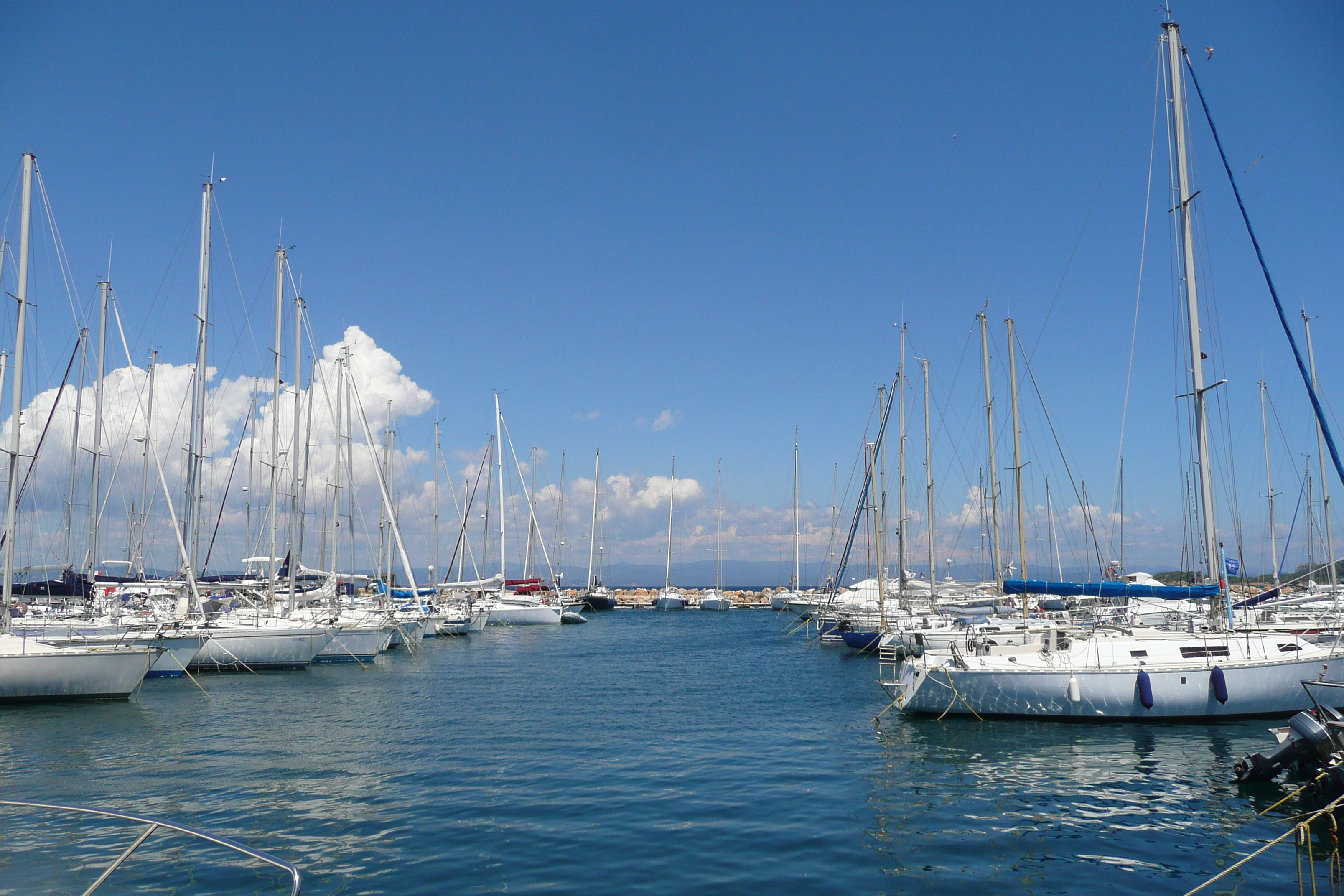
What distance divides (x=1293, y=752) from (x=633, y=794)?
1333cm

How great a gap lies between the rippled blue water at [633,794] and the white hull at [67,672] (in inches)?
28.2

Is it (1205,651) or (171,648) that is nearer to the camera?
(1205,651)

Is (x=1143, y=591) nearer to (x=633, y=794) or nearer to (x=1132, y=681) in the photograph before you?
(x=1132, y=681)

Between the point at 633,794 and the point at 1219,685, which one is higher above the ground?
the point at 1219,685

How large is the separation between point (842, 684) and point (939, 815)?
61.7 ft

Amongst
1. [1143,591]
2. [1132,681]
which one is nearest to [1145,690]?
[1132,681]

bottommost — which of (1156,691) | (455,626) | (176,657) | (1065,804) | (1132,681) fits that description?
(455,626)

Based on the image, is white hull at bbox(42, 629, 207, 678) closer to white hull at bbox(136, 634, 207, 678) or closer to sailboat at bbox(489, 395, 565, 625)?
white hull at bbox(136, 634, 207, 678)

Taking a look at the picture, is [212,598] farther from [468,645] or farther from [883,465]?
[883,465]

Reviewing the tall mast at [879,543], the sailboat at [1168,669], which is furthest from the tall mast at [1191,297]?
the tall mast at [879,543]

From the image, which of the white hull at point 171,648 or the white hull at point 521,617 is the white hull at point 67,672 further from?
the white hull at point 521,617

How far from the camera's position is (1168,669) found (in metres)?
23.9

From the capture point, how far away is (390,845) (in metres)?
14.0

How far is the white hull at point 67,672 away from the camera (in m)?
26.5
